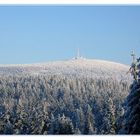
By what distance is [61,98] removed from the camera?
637 inches

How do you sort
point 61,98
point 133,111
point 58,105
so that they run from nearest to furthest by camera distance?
point 133,111
point 58,105
point 61,98

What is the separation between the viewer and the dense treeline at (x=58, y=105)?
14320 millimetres

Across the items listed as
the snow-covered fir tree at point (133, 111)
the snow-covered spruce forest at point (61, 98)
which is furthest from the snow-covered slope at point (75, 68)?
the snow-covered fir tree at point (133, 111)

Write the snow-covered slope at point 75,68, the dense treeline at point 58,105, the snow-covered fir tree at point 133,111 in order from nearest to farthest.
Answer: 1. the snow-covered fir tree at point 133,111
2. the snow-covered slope at point 75,68
3. the dense treeline at point 58,105

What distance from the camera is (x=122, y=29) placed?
1408 centimetres

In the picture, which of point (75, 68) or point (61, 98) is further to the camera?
point (61, 98)

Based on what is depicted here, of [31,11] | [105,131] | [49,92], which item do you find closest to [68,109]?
[49,92]

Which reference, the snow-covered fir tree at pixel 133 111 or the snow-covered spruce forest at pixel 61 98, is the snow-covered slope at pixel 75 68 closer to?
the snow-covered spruce forest at pixel 61 98

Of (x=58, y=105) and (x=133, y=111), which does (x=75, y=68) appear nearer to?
(x=58, y=105)

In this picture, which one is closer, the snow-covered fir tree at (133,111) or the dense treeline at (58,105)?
the snow-covered fir tree at (133,111)

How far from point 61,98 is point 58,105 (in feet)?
2.75

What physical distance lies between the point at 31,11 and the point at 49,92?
94.5 inches

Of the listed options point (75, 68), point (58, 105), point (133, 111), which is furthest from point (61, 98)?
point (133, 111)

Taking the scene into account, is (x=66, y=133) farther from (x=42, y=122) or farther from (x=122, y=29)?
(x=122, y=29)
